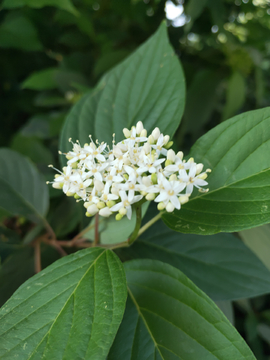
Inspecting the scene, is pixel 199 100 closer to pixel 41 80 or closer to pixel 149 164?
pixel 41 80

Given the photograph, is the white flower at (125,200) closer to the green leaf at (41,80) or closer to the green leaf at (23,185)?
the green leaf at (23,185)

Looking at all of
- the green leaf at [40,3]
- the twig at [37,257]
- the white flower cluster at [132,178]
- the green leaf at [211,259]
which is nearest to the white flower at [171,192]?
the white flower cluster at [132,178]

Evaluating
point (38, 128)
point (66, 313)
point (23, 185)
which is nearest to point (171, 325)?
point (66, 313)

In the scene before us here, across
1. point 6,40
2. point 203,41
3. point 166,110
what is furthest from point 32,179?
point 203,41

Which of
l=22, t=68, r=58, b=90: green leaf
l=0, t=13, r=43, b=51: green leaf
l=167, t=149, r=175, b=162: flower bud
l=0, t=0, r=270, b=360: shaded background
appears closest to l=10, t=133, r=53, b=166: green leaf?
l=0, t=0, r=270, b=360: shaded background

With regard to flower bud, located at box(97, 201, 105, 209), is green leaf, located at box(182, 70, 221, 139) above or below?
above

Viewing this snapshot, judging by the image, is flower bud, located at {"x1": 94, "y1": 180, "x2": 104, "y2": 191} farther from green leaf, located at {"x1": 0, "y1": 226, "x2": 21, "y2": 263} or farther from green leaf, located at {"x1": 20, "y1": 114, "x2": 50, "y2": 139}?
green leaf, located at {"x1": 20, "y1": 114, "x2": 50, "y2": 139}
